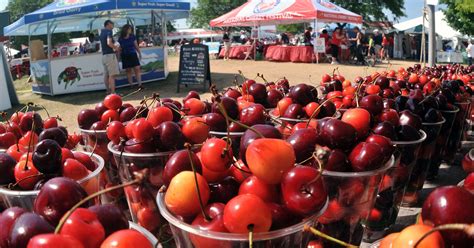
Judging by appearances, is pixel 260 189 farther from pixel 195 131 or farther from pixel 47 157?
pixel 47 157

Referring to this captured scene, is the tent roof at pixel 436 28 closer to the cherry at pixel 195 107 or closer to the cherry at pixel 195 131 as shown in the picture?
the cherry at pixel 195 107

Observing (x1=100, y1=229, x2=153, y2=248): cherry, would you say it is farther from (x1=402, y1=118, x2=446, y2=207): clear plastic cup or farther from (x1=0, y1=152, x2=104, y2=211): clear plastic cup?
(x1=402, y1=118, x2=446, y2=207): clear plastic cup

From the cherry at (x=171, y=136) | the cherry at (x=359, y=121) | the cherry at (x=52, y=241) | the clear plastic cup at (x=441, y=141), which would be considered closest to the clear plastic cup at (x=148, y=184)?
the cherry at (x=171, y=136)

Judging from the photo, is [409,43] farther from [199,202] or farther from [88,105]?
[199,202]

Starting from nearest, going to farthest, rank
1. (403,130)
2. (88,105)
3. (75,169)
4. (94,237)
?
(94,237), (75,169), (403,130), (88,105)

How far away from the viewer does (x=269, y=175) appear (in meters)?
1.53

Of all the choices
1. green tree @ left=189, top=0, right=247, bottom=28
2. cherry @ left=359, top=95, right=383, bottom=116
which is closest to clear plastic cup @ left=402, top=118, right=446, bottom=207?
cherry @ left=359, top=95, right=383, bottom=116

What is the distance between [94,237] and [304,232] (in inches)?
28.1

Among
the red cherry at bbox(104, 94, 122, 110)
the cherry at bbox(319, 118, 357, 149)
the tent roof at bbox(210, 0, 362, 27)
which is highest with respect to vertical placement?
the tent roof at bbox(210, 0, 362, 27)

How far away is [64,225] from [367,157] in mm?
1326

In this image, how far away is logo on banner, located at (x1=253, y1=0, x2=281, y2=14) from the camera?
18.1 meters

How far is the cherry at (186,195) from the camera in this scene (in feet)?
4.93

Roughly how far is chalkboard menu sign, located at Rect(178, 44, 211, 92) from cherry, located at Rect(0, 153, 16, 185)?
8.39 metres

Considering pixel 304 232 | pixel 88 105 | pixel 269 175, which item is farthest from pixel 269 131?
pixel 88 105
